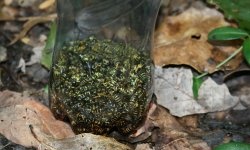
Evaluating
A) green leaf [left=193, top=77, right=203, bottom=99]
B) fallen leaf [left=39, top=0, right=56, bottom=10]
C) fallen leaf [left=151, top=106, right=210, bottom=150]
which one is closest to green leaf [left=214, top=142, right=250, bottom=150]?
fallen leaf [left=151, top=106, right=210, bottom=150]

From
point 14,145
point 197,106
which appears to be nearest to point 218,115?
point 197,106

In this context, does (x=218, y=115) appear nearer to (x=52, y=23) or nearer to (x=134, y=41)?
(x=134, y=41)

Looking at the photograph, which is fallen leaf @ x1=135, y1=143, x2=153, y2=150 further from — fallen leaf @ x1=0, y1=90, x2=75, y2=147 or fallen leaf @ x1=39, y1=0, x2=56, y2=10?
fallen leaf @ x1=39, y1=0, x2=56, y2=10

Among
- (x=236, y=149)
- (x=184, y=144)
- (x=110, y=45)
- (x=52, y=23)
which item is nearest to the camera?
(x=236, y=149)

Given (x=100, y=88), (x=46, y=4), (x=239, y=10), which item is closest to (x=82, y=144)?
(x=100, y=88)

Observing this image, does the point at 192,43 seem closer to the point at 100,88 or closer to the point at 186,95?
the point at 186,95

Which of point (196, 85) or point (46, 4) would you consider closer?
point (196, 85)
